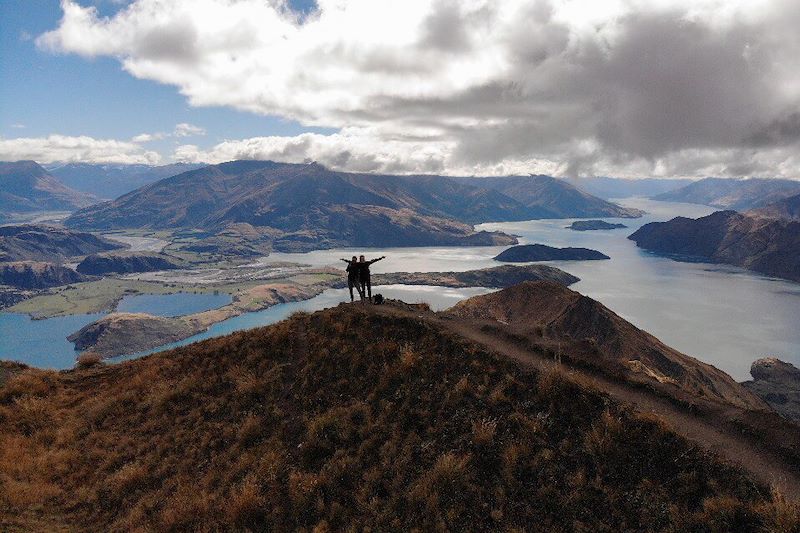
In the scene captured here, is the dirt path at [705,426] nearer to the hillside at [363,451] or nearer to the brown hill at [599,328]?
the hillside at [363,451]

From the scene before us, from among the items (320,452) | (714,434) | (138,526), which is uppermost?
(714,434)

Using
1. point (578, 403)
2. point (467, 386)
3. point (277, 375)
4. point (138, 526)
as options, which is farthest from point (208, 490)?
point (578, 403)

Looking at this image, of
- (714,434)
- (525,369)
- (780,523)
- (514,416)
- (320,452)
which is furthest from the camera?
(525,369)

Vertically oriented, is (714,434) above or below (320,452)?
above

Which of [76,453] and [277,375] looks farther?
[277,375]

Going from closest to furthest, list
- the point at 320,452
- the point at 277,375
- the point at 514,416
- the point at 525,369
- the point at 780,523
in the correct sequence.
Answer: the point at 780,523, the point at 514,416, the point at 320,452, the point at 525,369, the point at 277,375

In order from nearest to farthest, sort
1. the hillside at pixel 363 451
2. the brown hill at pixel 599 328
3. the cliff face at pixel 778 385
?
the hillside at pixel 363 451
the brown hill at pixel 599 328
the cliff face at pixel 778 385

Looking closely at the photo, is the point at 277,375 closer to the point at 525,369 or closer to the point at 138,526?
the point at 138,526

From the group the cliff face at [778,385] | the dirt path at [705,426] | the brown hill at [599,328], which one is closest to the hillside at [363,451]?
the dirt path at [705,426]

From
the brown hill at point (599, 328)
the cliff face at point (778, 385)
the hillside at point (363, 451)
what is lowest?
the cliff face at point (778, 385)
